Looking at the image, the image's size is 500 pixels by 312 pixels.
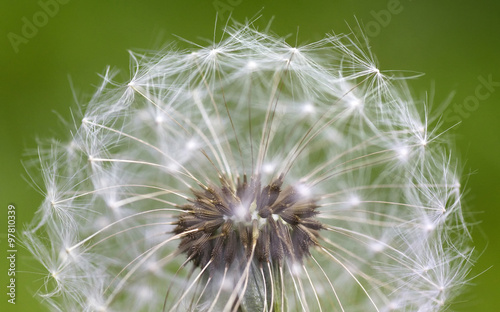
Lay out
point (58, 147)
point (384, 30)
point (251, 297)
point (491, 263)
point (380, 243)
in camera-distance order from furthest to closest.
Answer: point (384, 30) → point (491, 263) → point (58, 147) → point (380, 243) → point (251, 297)

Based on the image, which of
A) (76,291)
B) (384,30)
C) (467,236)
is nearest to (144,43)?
(384,30)

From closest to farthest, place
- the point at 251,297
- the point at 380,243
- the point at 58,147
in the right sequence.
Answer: the point at 251,297 → the point at 380,243 → the point at 58,147

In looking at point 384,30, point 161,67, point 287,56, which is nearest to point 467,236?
point 287,56

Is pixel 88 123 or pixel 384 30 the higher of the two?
pixel 384 30

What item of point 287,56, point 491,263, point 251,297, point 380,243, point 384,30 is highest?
point 384,30

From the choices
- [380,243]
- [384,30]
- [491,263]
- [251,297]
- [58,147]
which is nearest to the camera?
[251,297]

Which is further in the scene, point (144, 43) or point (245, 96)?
point (144, 43)

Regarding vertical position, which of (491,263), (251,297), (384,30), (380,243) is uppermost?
(384,30)

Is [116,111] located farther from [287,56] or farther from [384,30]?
[384,30]

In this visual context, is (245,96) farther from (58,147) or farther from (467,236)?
(467,236)
